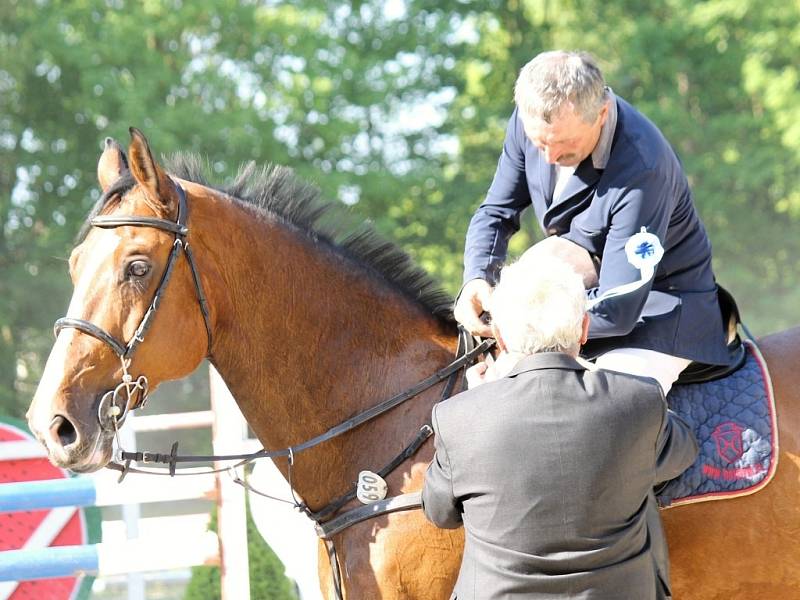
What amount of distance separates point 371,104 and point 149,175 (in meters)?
15.6

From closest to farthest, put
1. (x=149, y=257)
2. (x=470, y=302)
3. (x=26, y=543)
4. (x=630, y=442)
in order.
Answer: (x=630, y=442) → (x=149, y=257) → (x=470, y=302) → (x=26, y=543)

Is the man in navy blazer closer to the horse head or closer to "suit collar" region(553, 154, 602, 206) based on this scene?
"suit collar" region(553, 154, 602, 206)

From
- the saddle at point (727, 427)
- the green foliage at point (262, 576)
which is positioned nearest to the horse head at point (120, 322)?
the saddle at point (727, 427)

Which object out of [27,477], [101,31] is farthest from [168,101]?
[27,477]

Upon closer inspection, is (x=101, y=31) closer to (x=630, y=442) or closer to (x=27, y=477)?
(x=27, y=477)

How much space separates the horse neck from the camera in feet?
11.0

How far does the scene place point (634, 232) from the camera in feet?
10.3

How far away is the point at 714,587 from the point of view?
10.8 ft

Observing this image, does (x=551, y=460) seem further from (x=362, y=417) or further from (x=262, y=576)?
(x=262, y=576)

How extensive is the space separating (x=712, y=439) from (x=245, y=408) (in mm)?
1634

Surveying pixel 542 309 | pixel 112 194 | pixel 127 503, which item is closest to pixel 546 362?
pixel 542 309

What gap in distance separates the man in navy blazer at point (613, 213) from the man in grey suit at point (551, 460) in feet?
2.15

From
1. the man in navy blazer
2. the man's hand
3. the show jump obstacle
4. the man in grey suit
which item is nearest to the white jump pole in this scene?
the show jump obstacle

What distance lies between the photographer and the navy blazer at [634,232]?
10.3 ft
